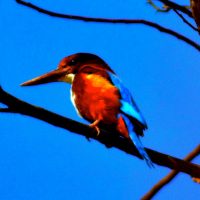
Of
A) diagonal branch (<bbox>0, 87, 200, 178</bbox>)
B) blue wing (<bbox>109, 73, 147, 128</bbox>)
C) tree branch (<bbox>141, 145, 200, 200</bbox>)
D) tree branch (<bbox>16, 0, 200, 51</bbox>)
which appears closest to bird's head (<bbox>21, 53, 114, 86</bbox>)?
blue wing (<bbox>109, 73, 147, 128</bbox>)

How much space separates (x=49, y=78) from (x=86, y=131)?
1.50 meters

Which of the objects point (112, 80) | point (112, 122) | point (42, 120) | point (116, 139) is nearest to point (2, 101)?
point (42, 120)

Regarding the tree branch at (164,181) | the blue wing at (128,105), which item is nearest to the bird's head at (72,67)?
the blue wing at (128,105)

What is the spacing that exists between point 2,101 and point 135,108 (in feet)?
4.50

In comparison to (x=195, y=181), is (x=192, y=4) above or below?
above

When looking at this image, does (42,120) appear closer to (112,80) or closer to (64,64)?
(112,80)

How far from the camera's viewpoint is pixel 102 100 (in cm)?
299

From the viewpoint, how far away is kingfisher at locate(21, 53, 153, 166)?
2.83m

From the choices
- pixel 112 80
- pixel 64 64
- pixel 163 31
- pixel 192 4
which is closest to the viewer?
pixel 192 4

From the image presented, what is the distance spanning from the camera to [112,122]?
292cm

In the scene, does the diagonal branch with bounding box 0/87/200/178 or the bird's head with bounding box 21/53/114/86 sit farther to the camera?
the bird's head with bounding box 21/53/114/86

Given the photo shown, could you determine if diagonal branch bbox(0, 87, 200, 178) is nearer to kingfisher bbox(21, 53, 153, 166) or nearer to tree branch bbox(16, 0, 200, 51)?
kingfisher bbox(21, 53, 153, 166)

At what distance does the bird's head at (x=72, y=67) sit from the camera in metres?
3.46

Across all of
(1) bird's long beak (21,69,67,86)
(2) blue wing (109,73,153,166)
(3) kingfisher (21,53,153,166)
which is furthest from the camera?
(1) bird's long beak (21,69,67,86)
